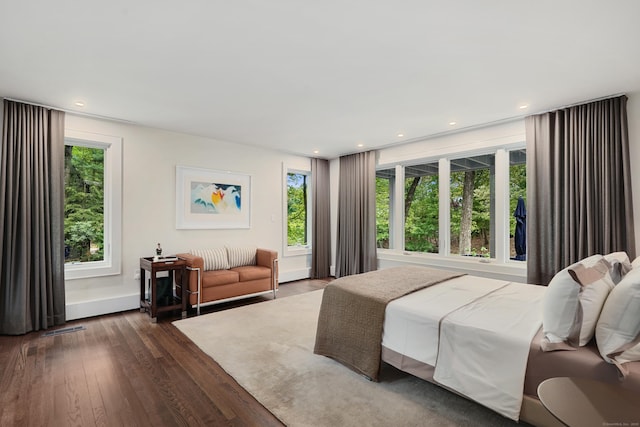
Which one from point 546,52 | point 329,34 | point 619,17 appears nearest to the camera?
point 619,17

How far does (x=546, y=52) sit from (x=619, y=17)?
0.45 meters

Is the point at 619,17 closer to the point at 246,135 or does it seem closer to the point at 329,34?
the point at 329,34

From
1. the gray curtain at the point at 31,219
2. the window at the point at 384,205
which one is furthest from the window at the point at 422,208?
the gray curtain at the point at 31,219

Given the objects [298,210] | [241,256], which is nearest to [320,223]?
[298,210]

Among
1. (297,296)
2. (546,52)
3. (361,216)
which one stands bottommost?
(297,296)

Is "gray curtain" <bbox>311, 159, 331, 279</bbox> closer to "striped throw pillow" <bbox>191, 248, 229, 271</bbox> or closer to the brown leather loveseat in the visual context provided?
the brown leather loveseat

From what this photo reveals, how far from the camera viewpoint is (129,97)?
327 centimetres

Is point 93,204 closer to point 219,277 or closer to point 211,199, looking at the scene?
point 211,199

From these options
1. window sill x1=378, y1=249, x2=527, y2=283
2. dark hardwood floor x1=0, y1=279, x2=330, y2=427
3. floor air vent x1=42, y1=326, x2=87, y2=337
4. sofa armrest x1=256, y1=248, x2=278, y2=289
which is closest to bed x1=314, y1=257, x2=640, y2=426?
dark hardwood floor x1=0, y1=279, x2=330, y2=427

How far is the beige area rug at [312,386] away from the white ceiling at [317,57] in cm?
257

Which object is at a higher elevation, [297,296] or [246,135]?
[246,135]

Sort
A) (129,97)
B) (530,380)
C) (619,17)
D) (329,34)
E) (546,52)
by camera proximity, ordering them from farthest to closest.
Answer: (129,97) < (546,52) < (329,34) < (619,17) < (530,380)

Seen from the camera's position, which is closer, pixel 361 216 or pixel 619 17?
pixel 619 17

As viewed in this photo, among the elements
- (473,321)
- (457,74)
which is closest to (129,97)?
(457,74)
